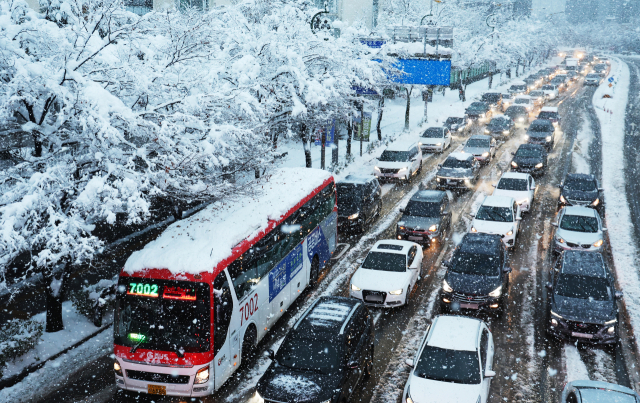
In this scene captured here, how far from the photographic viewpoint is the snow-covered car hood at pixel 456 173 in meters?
26.0

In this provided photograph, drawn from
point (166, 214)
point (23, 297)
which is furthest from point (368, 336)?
point (166, 214)

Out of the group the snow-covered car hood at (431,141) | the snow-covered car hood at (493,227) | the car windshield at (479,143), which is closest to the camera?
the snow-covered car hood at (493,227)

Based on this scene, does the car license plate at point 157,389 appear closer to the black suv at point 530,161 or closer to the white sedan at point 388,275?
the white sedan at point 388,275

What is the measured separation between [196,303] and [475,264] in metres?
8.25

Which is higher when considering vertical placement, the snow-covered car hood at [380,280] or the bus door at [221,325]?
the bus door at [221,325]

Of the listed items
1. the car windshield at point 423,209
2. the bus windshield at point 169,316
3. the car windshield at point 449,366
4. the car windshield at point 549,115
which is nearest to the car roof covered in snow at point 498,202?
the car windshield at point 423,209

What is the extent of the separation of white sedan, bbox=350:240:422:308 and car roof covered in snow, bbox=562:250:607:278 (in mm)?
4023

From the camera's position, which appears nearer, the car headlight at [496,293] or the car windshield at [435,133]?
the car headlight at [496,293]

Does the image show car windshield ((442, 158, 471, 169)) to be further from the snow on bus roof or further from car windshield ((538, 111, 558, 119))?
car windshield ((538, 111, 558, 119))

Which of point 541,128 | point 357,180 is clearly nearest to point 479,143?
point 541,128

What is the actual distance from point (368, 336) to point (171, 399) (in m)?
4.20

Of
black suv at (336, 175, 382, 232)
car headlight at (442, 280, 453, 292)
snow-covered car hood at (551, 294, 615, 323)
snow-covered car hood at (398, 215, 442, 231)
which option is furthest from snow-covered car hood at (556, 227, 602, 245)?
black suv at (336, 175, 382, 232)

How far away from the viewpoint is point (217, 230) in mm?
11516

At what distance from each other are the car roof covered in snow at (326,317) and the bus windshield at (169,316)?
75.8 inches
